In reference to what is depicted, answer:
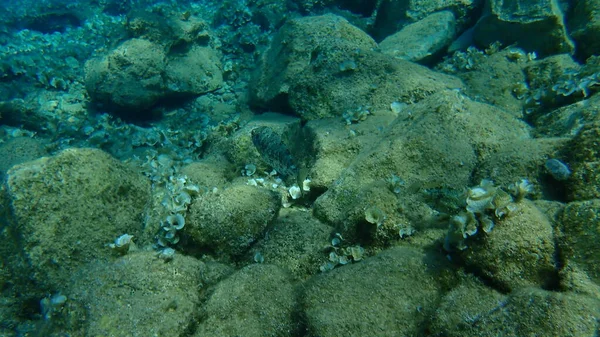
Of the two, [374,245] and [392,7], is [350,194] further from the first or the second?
[392,7]

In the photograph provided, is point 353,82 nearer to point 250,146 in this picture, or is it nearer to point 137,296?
point 250,146

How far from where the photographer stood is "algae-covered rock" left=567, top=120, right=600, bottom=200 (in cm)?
264

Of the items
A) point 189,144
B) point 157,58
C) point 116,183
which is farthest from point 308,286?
point 157,58

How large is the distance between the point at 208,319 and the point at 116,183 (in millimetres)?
2247

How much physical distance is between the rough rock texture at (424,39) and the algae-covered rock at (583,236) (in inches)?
203

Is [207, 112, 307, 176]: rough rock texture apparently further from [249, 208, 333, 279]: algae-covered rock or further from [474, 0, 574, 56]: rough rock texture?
[474, 0, 574, 56]: rough rock texture

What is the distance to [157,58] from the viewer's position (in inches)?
302

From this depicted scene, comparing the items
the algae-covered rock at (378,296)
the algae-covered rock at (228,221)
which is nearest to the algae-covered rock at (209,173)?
the algae-covered rock at (228,221)

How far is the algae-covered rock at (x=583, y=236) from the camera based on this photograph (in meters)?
2.09

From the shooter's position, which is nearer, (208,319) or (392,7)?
(208,319)

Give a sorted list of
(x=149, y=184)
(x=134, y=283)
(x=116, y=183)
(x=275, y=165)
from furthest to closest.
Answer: (x=275, y=165) < (x=149, y=184) < (x=116, y=183) < (x=134, y=283)

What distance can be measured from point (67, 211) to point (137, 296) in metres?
1.56

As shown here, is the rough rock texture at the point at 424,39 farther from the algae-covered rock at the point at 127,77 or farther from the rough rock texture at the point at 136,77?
the algae-covered rock at the point at 127,77

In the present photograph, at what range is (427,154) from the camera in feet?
11.8
